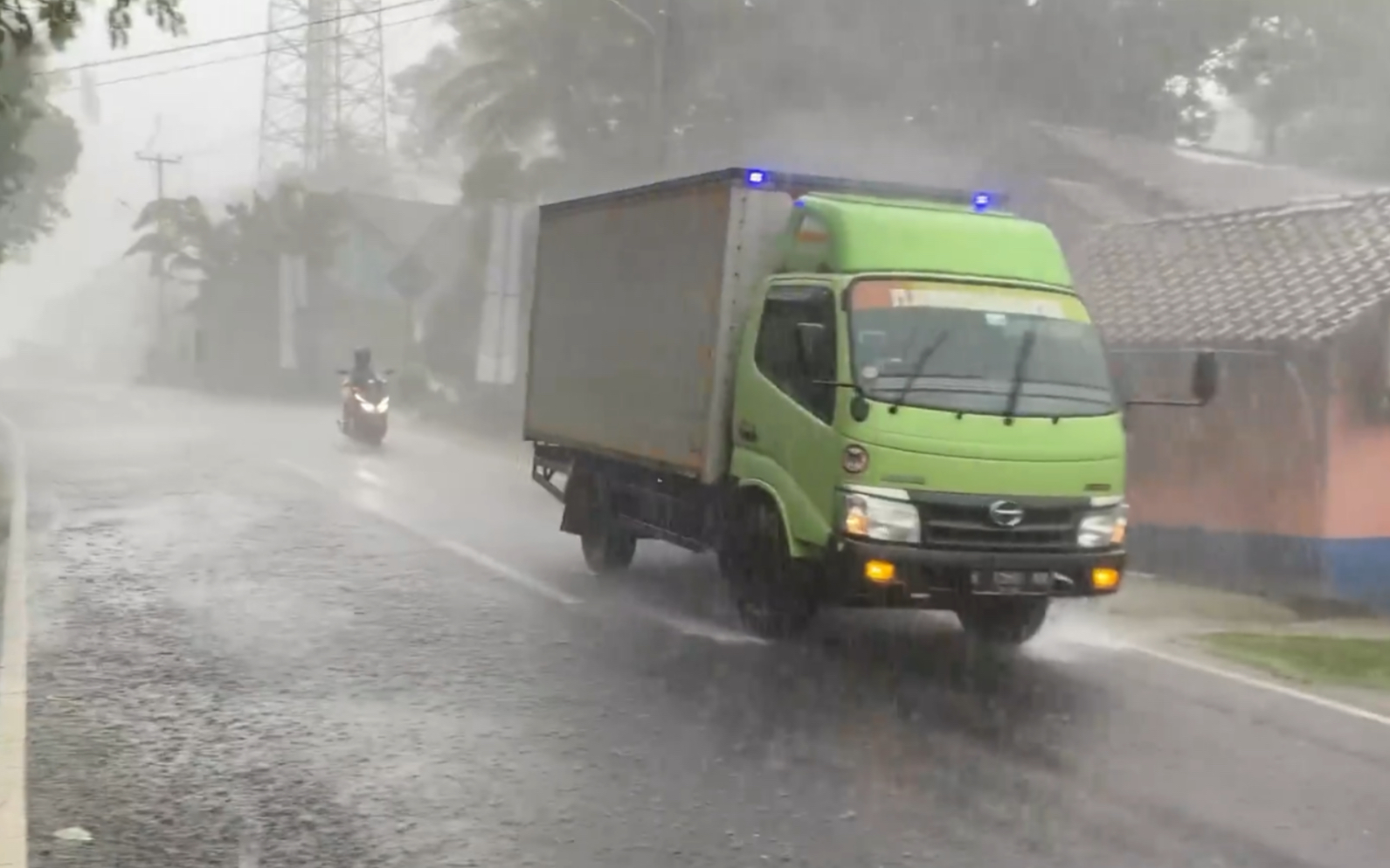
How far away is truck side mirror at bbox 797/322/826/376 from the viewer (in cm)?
943

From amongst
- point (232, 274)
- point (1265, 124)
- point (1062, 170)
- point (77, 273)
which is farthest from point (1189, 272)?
point (77, 273)

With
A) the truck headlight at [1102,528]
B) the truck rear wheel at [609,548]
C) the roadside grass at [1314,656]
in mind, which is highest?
the truck headlight at [1102,528]

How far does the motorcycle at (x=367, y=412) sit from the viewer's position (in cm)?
2711

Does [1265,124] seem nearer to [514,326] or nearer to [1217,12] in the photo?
[1217,12]

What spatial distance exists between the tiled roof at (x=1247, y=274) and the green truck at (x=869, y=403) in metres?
5.36

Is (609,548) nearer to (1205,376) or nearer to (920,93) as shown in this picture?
(1205,376)

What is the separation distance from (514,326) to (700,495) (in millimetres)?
25374

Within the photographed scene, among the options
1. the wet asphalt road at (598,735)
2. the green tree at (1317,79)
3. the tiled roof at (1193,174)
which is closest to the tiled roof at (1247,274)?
the wet asphalt road at (598,735)

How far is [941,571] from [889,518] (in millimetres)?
426

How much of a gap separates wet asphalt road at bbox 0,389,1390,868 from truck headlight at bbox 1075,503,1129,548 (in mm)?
892

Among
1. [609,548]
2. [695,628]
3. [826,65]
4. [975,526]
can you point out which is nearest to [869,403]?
[975,526]

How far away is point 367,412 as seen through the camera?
88.9ft

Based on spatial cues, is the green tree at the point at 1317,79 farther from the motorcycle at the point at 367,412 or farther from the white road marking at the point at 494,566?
the white road marking at the point at 494,566

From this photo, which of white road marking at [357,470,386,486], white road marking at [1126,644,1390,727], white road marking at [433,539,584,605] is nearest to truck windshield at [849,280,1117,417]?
white road marking at [1126,644,1390,727]
